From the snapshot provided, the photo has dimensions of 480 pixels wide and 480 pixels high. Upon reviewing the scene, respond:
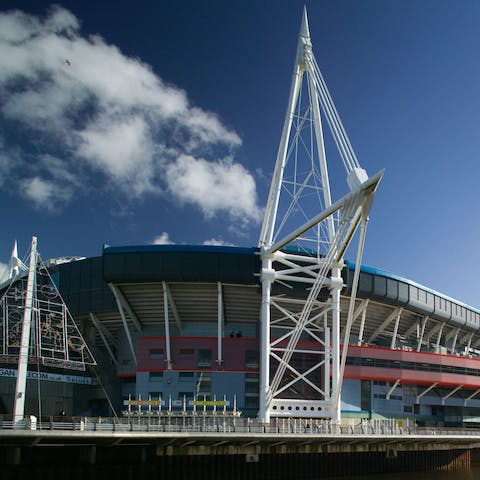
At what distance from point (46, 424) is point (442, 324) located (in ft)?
205

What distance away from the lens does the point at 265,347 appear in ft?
181

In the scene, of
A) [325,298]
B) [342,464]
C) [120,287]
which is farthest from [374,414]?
[120,287]

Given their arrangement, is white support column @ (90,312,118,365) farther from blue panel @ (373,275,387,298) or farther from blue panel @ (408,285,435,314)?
blue panel @ (408,285,435,314)

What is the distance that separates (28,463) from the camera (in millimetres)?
36688

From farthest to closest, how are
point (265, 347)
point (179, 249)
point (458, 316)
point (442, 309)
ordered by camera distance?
point (458, 316), point (442, 309), point (179, 249), point (265, 347)

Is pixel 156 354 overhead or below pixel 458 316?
below

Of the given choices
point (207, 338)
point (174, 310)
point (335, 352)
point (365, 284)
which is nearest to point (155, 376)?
point (207, 338)

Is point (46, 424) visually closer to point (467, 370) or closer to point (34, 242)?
point (34, 242)

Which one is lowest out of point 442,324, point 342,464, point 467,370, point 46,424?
point 342,464

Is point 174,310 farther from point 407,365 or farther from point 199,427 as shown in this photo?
point 407,365

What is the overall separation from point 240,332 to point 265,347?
1685 centimetres

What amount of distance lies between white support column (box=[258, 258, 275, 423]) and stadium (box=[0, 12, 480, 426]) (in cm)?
13

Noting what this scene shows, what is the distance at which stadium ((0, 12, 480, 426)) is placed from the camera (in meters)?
58.8

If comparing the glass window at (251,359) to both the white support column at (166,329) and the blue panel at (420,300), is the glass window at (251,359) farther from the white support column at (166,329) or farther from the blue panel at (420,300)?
the blue panel at (420,300)
